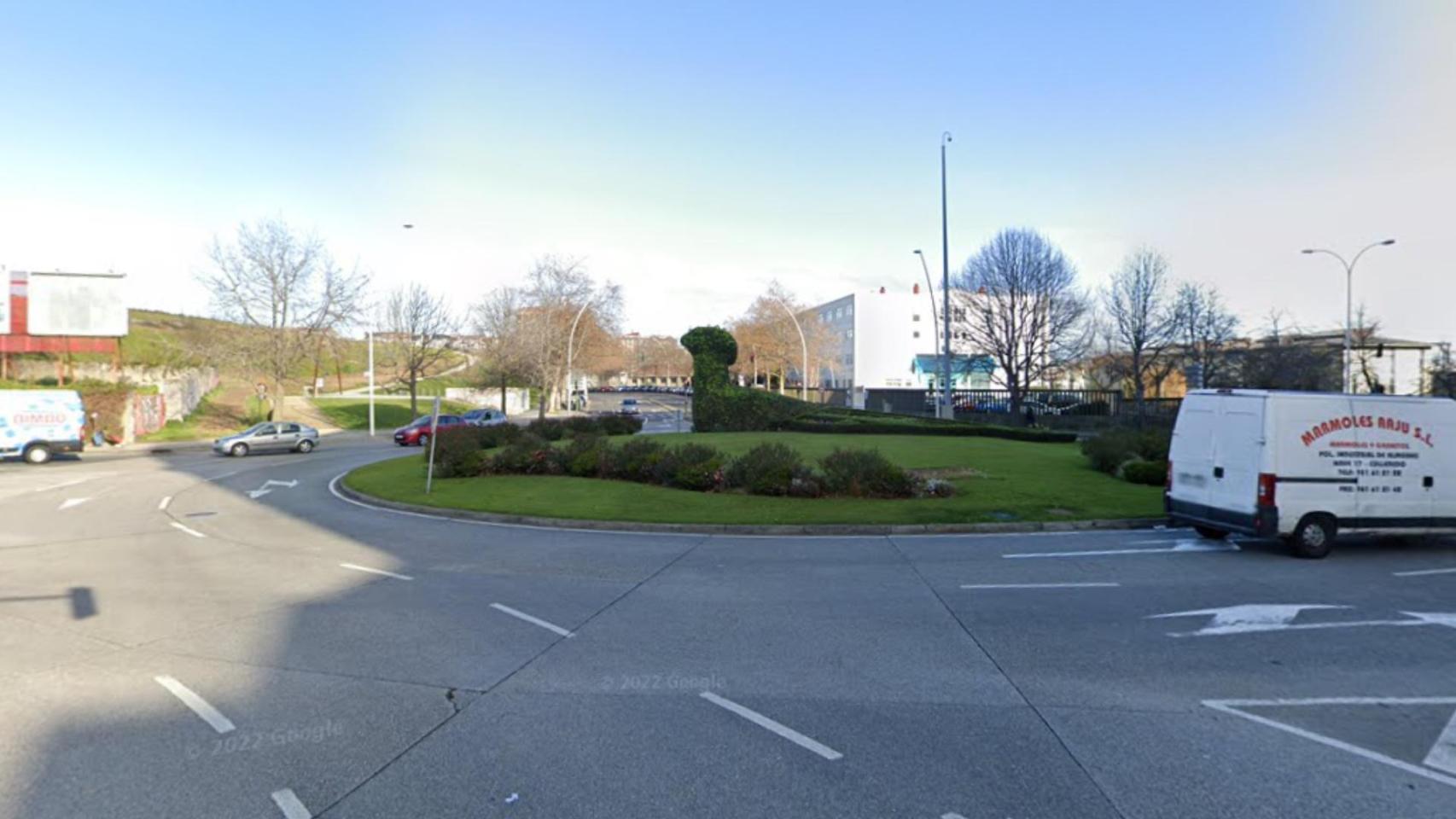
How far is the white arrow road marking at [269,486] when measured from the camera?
19781 mm

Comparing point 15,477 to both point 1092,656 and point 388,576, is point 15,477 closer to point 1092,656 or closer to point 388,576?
point 388,576

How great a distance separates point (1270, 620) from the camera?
24.6ft

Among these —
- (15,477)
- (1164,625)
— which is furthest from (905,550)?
(15,477)

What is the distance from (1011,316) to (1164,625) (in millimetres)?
38990

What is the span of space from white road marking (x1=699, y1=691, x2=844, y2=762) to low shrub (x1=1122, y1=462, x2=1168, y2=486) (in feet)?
51.1

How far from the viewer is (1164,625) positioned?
736 cm

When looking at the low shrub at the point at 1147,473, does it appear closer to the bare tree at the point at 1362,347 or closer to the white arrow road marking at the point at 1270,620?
the white arrow road marking at the point at 1270,620

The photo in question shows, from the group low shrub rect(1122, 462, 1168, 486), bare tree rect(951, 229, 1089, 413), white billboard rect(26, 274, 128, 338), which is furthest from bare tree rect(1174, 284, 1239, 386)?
white billboard rect(26, 274, 128, 338)

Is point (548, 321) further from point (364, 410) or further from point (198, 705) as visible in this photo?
point (198, 705)

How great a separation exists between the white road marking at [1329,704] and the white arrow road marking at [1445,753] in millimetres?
23

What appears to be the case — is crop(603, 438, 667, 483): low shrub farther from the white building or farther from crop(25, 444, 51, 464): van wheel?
the white building

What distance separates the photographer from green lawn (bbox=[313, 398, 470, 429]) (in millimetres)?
53969

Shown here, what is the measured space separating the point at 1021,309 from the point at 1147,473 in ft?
92.4

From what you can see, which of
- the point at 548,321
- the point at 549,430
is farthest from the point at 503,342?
the point at 549,430
